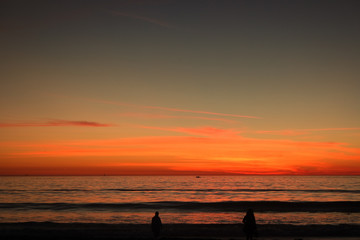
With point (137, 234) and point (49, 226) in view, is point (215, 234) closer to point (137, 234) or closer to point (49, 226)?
point (137, 234)

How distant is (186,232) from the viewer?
2370 centimetres

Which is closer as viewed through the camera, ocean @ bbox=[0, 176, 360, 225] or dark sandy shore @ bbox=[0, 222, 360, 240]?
dark sandy shore @ bbox=[0, 222, 360, 240]

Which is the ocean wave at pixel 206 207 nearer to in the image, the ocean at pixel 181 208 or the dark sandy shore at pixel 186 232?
the ocean at pixel 181 208

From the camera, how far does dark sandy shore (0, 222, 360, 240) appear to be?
69.7 feet

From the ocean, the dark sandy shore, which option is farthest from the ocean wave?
the dark sandy shore

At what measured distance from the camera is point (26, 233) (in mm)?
22109

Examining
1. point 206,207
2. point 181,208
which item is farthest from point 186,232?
point 206,207

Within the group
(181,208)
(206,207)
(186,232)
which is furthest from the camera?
(206,207)

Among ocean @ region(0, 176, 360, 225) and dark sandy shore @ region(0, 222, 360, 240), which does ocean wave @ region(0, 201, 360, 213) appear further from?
dark sandy shore @ region(0, 222, 360, 240)

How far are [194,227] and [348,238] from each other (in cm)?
1201

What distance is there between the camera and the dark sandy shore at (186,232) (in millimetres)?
21250

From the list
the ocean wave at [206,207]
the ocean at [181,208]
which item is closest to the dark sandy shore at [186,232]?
the ocean at [181,208]

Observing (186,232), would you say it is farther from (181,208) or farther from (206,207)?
(206,207)

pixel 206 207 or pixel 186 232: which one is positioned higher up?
pixel 186 232
